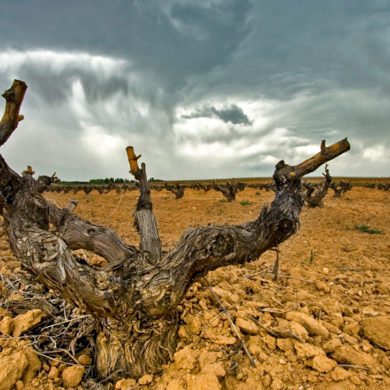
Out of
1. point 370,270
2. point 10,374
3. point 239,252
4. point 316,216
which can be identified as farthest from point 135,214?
point 316,216

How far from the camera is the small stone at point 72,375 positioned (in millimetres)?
1732

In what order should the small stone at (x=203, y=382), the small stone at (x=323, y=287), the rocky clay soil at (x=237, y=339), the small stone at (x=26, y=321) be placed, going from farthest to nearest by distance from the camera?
1. the small stone at (x=323, y=287)
2. the small stone at (x=26, y=321)
3. the rocky clay soil at (x=237, y=339)
4. the small stone at (x=203, y=382)

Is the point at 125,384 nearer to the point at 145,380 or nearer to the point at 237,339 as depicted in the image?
the point at 145,380

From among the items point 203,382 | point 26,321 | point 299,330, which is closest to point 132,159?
point 26,321

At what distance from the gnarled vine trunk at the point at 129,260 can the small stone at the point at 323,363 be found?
85cm

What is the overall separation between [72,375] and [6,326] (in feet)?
2.47

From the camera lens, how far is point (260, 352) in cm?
191

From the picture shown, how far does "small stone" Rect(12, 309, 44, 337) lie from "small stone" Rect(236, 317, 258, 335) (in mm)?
1799

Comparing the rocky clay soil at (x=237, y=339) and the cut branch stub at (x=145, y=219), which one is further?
the cut branch stub at (x=145, y=219)

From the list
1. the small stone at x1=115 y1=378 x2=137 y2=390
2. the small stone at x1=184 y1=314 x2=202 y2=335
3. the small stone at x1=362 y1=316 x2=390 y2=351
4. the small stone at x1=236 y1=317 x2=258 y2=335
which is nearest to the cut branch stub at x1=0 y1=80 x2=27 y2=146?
the small stone at x1=115 y1=378 x2=137 y2=390

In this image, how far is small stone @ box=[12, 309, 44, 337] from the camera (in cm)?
207

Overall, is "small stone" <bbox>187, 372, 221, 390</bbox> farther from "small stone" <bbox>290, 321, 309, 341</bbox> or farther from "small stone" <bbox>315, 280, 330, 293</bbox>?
"small stone" <bbox>315, 280, 330, 293</bbox>

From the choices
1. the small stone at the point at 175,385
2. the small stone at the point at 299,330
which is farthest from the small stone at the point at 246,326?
the small stone at the point at 175,385

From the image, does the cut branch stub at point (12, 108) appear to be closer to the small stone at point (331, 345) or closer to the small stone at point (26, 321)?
the small stone at point (26, 321)
